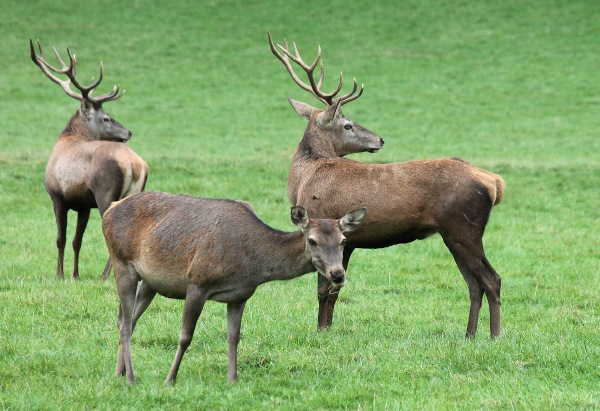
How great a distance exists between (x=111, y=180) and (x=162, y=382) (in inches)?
191

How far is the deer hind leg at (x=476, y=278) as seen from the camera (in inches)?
330

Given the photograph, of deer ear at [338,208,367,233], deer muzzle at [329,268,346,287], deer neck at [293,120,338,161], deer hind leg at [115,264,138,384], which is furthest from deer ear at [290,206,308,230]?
deer neck at [293,120,338,161]

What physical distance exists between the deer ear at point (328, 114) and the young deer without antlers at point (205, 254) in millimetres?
2892

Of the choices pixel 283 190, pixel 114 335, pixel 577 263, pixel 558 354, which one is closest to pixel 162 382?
pixel 114 335

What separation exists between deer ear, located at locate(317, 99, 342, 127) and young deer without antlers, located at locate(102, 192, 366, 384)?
2.89 metres

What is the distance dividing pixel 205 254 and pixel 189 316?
44 centimetres

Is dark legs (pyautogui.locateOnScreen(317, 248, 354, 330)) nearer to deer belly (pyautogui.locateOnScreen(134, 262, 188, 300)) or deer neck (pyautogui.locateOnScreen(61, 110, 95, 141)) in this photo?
deer belly (pyautogui.locateOnScreen(134, 262, 188, 300))

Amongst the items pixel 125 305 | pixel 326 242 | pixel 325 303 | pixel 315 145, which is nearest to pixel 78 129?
pixel 315 145

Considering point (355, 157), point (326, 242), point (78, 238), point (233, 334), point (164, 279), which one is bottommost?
point (355, 157)

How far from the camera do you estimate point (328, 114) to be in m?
9.79

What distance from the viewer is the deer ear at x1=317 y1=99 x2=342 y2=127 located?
32.0ft

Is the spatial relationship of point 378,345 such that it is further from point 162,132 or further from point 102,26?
point 102,26

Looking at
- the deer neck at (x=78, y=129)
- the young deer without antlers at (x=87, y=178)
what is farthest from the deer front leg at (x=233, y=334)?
the deer neck at (x=78, y=129)

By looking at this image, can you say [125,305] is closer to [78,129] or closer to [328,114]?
[328,114]
